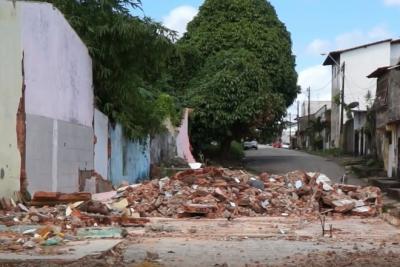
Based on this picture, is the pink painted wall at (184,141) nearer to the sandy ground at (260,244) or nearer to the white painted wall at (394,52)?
the sandy ground at (260,244)

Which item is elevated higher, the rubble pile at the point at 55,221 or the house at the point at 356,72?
the house at the point at 356,72

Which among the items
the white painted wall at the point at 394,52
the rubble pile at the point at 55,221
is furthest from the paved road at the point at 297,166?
the rubble pile at the point at 55,221

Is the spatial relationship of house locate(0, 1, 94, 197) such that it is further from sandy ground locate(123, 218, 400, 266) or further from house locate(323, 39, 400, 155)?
house locate(323, 39, 400, 155)

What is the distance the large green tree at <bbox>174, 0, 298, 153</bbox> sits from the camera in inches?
1478

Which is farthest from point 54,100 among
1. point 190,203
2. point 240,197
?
point 240,197

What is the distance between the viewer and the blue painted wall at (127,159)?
22.4m

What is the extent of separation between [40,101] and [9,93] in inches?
56.6

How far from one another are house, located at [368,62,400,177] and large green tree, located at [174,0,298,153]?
665 cm

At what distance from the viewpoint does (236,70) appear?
3834 centimetres

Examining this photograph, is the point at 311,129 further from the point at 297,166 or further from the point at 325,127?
the point at 297,166

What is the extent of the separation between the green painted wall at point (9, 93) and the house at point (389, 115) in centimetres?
2039

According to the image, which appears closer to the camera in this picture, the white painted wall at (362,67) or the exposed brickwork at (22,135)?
the exposed brickwork at (22,135)

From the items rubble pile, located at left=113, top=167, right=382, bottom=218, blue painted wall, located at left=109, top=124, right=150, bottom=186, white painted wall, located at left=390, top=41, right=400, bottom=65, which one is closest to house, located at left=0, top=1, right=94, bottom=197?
rubble pile, located at left=113, top=167, right=382, bottom=218

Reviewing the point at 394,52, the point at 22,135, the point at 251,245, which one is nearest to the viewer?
the point at 251,245
